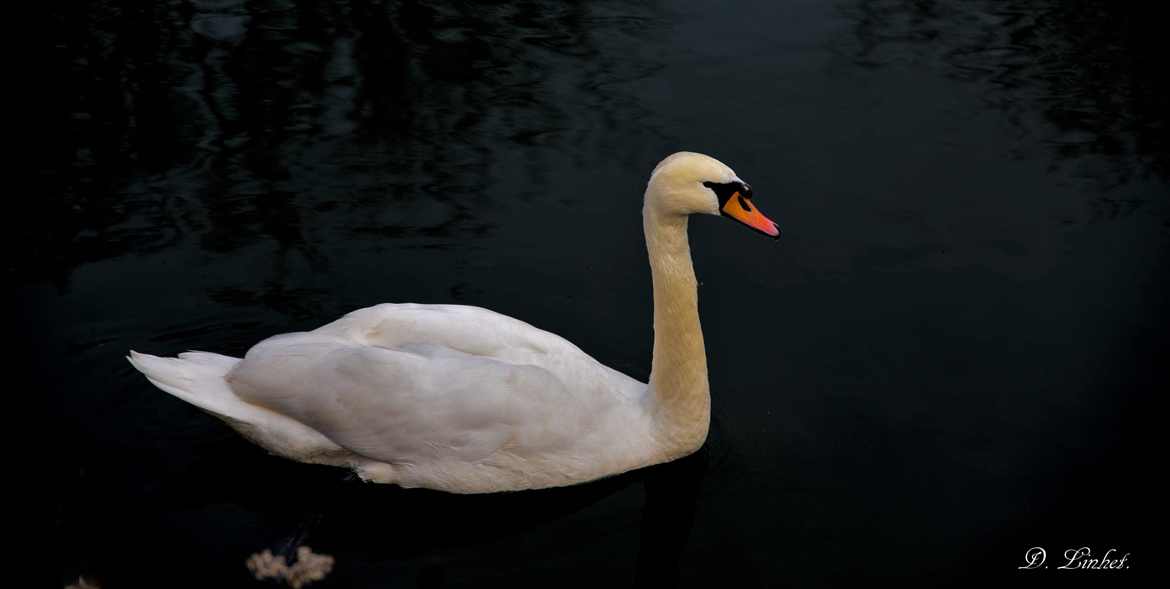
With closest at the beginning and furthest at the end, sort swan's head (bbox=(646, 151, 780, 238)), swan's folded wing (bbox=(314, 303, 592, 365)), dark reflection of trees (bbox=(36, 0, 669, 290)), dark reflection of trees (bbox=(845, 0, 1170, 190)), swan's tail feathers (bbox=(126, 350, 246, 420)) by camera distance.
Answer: swan's head (bbox=(646, 151, 780, 238)) < swan's tail feathers (bbox=(126, 350, 246, 420)) < swan's folded wing (bbox=(314, 303, 592, 365)) < dark reflection of trees (bbox=(36, 0, 669, 290)) < dark reflection of trees (bbox=(845, 0, 1170, 190))

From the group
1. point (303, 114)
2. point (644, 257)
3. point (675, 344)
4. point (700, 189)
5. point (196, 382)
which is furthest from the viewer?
point (303, 114)

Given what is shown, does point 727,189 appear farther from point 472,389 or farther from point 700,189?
point 472,389

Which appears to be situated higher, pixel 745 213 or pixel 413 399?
pixel 745 213

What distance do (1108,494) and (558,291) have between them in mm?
3376

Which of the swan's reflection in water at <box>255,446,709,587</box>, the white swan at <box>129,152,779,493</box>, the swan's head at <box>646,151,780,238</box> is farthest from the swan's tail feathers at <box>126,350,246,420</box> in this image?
the swan's head at <box>646,151,780,238</box>

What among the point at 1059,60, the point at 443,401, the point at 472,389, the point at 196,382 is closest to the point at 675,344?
the point at 472,389

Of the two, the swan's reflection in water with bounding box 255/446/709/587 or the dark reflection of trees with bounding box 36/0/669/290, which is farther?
the dark reflection of trees with bounding box 36/0/669/290

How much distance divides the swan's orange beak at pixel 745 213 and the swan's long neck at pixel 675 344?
259 mm

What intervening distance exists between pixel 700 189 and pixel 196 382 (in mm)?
2708

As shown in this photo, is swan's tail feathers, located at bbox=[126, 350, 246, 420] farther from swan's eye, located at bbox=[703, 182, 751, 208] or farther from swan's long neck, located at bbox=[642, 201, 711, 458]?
swan's eye, located at bbox=[703, 182, 751, 208]

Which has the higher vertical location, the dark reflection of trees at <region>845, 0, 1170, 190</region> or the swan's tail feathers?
the dark reflection of trees at <region>845, 0, 1170, 190</region>

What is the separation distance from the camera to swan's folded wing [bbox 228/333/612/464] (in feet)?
21.6

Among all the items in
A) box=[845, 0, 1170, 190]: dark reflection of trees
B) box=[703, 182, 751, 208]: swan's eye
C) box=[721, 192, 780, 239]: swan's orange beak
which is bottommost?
box=[845, 0, 1170, 190]: dark reflection of trees

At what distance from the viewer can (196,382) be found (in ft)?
22.0
